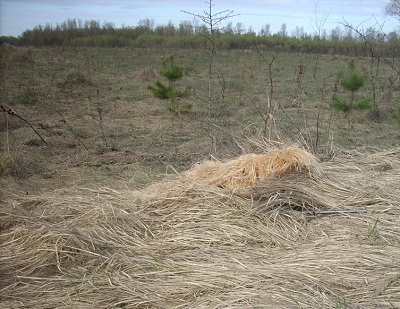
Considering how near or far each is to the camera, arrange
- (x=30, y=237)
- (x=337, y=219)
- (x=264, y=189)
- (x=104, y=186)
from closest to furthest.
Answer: (x=30, y=237)
(x=337, y=219)
(x=264, y=189)
(x=104, y=186)

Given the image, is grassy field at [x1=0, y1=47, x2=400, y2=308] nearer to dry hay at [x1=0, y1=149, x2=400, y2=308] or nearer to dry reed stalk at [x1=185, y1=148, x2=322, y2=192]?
dry hay at [x1=0, y1=149, x2=400, y2=308]

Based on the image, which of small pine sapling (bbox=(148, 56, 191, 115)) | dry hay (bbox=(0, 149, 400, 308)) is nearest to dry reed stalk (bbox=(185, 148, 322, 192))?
dry hay (bbox=(0, 149, 400, 308))

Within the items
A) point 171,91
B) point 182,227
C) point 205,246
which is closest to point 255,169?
point 182,227

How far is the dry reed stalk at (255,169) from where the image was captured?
4430 millimetres

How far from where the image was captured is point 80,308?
274 cm

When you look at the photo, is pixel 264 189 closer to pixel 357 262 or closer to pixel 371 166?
pixel 357 262

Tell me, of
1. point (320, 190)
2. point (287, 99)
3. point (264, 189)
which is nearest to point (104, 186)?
point (264, 189)

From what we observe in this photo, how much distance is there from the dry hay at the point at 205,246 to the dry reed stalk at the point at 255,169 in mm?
99

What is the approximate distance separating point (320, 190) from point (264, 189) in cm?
58

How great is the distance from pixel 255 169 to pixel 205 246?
130cm

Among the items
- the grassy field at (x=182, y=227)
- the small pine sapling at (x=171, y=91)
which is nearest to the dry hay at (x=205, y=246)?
the grassy field at (x=182, y=227)

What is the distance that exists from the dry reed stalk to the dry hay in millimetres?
99

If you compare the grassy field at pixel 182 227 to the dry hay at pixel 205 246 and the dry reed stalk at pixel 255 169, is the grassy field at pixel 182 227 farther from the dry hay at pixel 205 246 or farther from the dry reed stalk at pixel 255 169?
the dry reed stalk at pixel 255 169

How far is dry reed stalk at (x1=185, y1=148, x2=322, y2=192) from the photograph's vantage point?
443 cm
